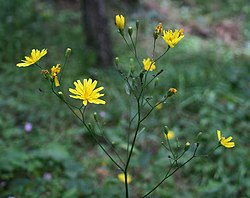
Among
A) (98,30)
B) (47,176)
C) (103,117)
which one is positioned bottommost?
(47,176)

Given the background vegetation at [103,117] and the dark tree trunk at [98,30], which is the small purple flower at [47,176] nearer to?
the background vegetation at [103,117]

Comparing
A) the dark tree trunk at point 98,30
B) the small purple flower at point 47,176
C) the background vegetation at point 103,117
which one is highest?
the dark tree trunk at point 98,30

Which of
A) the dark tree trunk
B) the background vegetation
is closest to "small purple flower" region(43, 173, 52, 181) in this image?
the background vegetation

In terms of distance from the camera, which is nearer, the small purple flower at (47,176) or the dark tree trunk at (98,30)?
the small purple flower at (47,176)

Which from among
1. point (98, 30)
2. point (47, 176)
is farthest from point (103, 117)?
point (98, 30)

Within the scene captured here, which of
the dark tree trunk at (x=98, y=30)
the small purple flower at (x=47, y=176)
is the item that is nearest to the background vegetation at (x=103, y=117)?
the small purple flower at (x=47, y=176)

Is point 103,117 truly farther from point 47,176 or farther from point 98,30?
point 98,30

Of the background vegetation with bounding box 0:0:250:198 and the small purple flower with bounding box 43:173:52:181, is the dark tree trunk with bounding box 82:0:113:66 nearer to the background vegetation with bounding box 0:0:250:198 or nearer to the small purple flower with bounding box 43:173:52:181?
the background vegetation with bounding box 0:0:250:198
